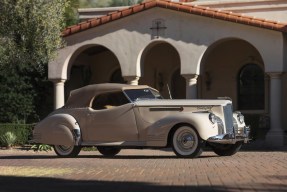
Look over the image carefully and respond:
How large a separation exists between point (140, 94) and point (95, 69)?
11.1m

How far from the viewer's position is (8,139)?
21.0m

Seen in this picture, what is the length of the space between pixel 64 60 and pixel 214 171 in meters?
12.6

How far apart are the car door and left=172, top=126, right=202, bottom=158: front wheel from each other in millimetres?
1002

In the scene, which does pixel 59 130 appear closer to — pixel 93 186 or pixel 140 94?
pixel 140 94

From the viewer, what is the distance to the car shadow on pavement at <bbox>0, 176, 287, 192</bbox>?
8149mm

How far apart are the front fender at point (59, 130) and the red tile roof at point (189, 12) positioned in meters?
7.35

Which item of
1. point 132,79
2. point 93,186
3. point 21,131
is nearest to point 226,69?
point 132,79

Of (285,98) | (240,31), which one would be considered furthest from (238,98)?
(240,31)

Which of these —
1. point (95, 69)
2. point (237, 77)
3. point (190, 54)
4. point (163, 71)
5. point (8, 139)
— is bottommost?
point (8, 139)

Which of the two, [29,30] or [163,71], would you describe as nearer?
[29,30]

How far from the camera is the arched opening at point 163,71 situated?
2408 centimetres

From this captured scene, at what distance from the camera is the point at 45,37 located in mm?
18109

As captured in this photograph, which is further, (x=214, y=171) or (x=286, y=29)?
(x=286, y=29)

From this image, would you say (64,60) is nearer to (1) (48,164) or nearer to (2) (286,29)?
(2) (286,29)
